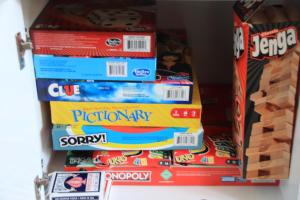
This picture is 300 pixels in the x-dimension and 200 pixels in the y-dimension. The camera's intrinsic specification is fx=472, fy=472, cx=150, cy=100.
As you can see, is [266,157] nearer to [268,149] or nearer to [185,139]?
[268,149]

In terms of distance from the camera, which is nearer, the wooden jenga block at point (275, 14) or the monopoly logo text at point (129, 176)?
the wooden jenga block at point (275, 14)

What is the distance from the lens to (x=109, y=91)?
75 cm

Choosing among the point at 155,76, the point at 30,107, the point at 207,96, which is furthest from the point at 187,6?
the point at 30,107

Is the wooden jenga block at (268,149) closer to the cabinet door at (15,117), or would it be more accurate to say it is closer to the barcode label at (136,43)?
the barcode label at (136,43)

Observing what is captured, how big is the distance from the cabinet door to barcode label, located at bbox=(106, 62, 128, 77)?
120 millimetres

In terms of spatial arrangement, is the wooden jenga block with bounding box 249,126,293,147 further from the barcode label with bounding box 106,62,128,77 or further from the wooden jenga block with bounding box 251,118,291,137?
the barcode label with bounding box 106,62,128,77

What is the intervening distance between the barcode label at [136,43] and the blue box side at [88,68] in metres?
0.02

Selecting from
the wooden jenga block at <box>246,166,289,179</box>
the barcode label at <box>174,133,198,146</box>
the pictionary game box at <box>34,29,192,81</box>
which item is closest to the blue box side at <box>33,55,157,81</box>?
the pictionary game box at <box>34,29,192,81</box>

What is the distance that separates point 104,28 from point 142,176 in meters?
0.26

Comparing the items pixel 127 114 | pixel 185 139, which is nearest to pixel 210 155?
pixel 185 139

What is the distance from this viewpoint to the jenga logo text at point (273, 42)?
2.20 ft

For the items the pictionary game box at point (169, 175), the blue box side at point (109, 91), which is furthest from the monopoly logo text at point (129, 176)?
A: the blue box side at point (109, 91)

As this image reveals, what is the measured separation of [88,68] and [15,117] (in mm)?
172

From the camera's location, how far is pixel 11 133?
0.58 m
